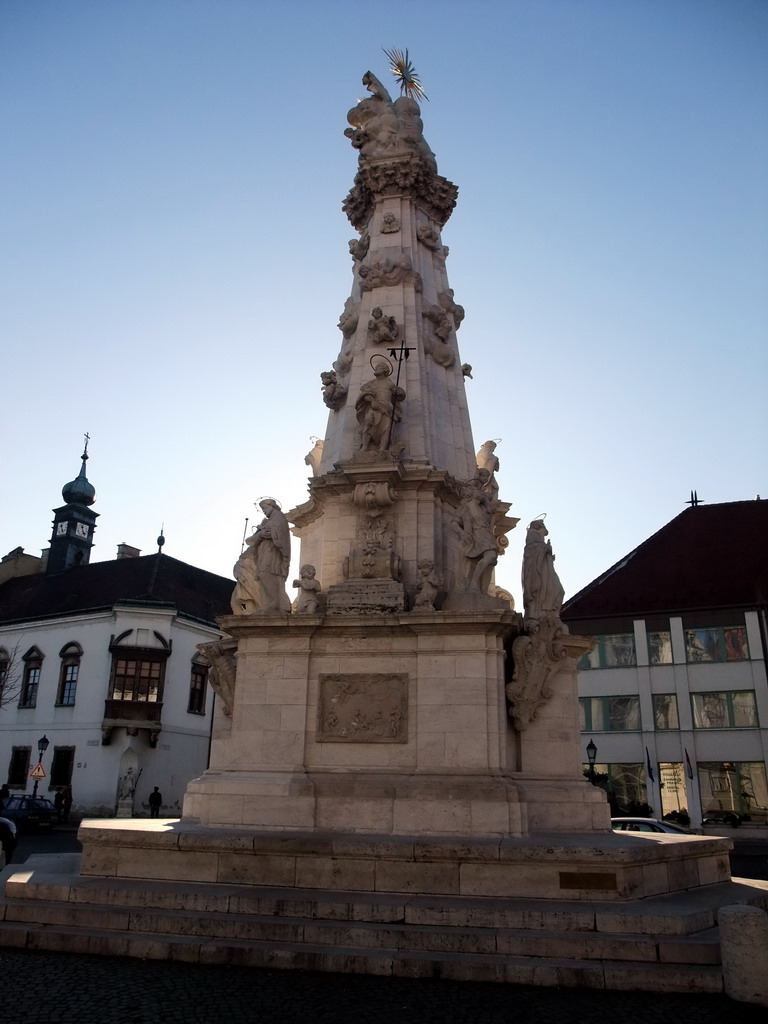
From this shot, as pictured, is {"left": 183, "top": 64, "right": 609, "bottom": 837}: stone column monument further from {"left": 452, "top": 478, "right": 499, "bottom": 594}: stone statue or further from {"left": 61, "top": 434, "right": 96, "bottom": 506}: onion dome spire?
{"left": 61, "top": 434, "right": 96, "bottom": 506}: onion dome spire

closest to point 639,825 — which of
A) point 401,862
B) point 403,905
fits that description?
point 401,862

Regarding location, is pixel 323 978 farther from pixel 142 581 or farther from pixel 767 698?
pixel 142 581

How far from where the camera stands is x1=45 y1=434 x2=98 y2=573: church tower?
52.2 m

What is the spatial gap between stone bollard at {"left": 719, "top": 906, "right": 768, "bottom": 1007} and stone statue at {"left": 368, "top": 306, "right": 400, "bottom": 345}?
10.0 metres

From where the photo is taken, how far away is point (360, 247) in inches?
628

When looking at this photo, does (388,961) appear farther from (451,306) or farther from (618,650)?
(618,650)

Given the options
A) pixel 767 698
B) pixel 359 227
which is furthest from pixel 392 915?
pixel 767 698

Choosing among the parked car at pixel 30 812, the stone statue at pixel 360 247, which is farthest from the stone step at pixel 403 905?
the parked car at pixel 30 812

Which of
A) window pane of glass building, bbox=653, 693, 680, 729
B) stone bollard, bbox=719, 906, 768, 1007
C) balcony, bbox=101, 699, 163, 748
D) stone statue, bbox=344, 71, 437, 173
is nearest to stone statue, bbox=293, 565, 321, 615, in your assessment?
stone bollard, bbox=719, 906, 768, 1007

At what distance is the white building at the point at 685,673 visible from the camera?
31.7 metres

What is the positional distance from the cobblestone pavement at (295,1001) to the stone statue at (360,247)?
12.5 metres

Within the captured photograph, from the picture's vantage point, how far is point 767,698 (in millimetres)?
31797

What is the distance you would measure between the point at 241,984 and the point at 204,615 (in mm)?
36198

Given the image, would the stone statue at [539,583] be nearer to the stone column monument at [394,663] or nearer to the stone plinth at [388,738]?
the stone column monument at [394,663]
